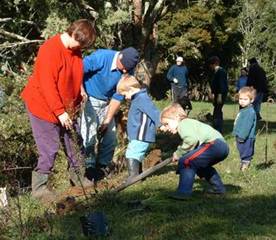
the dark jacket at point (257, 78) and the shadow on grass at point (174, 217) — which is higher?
the dark jacket at point (257, 78)

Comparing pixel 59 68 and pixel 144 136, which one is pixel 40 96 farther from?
pixel 144 136

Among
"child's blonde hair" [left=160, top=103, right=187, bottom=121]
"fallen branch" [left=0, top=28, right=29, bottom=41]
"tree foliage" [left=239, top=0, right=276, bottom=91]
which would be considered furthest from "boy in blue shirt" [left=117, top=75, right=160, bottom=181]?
"tree foliage" [left=239, top=0, right=276, bottom=91]

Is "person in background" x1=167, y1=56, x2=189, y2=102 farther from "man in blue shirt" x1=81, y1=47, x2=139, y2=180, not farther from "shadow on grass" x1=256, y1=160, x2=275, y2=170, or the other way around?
"man in blue shirt" x1=81, y1=47, x2=139, y2=180

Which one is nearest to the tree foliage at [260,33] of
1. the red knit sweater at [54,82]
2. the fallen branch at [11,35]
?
the fallen branch at [11,35]

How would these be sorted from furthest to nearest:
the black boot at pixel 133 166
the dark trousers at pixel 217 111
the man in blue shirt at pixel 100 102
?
1. the dark trousers at pixel 217 111
2. the black boot at pixel 133 166
3. the man in blue shirt at pixel 100 102

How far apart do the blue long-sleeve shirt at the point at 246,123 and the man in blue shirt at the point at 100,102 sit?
2.11 meters

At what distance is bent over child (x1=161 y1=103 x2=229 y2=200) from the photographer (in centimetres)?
689

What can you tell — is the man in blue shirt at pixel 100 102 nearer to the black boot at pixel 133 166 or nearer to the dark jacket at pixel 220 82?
the black boot at pixel 133 166

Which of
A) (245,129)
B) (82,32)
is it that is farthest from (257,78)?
(82,32)

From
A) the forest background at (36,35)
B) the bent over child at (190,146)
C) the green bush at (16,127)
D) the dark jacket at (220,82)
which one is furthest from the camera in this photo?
the dark jacket at (220,82)

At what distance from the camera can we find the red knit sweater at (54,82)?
711cm

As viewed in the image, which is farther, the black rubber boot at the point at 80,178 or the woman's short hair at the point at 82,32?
the black rubber boot at the point at 80,178

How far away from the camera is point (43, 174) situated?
7.37 metres

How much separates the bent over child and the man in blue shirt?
1.20 meters
